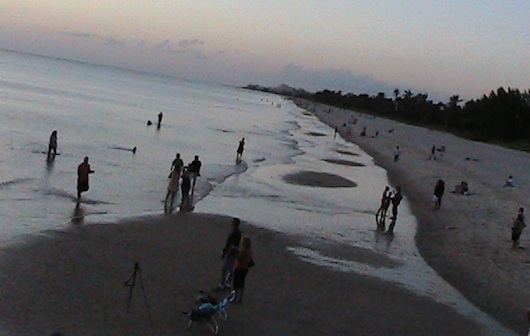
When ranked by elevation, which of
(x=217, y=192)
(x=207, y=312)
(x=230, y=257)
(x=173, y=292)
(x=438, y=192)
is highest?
(x=438, y=192)

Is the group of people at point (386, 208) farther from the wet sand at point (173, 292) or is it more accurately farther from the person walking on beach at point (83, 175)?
the person walking on beach at point (83, 175)

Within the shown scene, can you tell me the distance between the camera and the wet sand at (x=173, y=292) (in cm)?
1077

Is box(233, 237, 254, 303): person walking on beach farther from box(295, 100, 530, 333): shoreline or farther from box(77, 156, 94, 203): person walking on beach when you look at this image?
box(77, 156, 94, 203): person walking on beach

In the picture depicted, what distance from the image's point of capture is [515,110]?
3583 inches

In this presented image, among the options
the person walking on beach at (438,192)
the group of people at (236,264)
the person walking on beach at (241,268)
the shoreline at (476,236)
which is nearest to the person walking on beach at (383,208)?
the shoreline at (476,236)

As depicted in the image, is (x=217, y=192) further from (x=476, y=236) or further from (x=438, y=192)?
(x=476, y=236)

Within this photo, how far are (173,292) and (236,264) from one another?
4.43 ft

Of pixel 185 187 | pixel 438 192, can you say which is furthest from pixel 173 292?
pixel 438 192

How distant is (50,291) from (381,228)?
1360cm

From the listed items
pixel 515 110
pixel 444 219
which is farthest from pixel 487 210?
pixel 515 110

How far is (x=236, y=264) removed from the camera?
490 inches

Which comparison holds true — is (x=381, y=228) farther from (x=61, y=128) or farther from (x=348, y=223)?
(x=61, y=128)

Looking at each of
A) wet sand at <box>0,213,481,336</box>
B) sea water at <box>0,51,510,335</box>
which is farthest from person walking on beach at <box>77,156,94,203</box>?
wet sand at <box>0,213,481,336</box>

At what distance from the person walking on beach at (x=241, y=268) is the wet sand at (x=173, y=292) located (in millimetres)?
272
